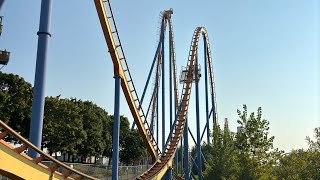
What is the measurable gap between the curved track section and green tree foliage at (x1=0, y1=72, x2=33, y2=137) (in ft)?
38.8

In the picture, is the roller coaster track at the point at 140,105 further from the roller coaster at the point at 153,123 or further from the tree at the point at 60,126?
the tree at the point at 60,126

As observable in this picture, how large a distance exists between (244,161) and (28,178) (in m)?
9.64

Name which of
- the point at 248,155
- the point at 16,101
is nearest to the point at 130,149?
the point at 16,101

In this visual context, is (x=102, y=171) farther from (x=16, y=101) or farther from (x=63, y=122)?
(x=63, y=122)

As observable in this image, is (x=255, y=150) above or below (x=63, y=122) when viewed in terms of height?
below

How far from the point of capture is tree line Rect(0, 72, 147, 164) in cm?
2433

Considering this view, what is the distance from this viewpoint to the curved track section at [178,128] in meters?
15.1

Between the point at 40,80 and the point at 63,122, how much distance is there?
72.4 ft

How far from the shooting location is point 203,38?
76.6 ft

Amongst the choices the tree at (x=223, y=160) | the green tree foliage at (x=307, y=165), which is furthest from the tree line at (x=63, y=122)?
the green tree foliage at (x=307, y=165)

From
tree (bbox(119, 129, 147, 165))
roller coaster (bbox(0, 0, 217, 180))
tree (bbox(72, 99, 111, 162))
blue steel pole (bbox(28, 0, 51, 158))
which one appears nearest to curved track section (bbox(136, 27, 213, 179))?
roller coaster (bbox(0, 0, 217, 180))

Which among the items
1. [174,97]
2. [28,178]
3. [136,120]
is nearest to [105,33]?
[136,120]

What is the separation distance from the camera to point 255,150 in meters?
13.8

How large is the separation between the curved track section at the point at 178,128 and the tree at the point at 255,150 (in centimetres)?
352
